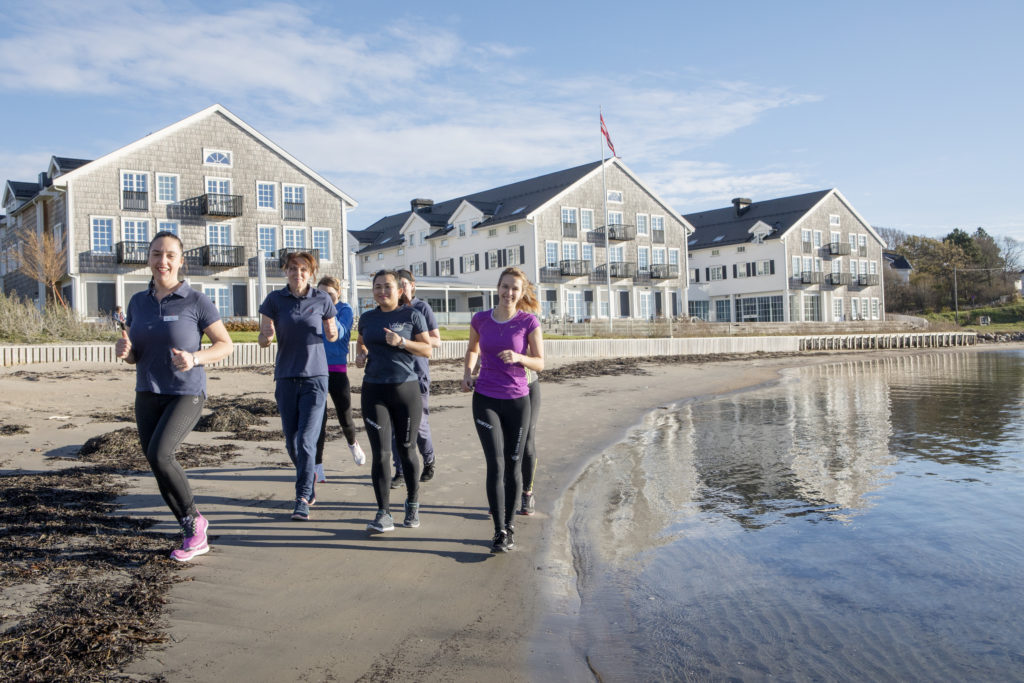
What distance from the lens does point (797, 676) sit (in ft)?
12.8

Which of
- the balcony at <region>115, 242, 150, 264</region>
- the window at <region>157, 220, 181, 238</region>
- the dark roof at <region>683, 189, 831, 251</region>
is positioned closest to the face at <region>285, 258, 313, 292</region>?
the balcony at <region>115, 242, 150, 264</region>

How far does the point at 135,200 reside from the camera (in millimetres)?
35969

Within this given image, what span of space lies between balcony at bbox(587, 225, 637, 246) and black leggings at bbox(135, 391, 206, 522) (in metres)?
48.2

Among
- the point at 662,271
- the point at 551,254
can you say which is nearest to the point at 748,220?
the point at 662,271

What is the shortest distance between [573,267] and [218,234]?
22.2 metres

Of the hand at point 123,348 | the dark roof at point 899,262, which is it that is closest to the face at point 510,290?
the hand at point 123,348

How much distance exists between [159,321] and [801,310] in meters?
63.0

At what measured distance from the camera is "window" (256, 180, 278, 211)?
129 feet

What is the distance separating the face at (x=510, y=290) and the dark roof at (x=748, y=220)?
5988 cm

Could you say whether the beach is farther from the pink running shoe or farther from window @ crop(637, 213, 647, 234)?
window @ crop(637, 213, 647, 234)

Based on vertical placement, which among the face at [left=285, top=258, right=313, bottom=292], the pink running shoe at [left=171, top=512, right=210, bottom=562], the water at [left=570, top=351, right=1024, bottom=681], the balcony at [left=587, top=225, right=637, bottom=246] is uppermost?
the balcony at [left=587, top=225, right=637, bottom=246]

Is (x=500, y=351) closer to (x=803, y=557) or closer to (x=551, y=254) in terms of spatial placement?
(x=803, y=557)

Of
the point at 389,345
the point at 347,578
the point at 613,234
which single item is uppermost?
the point at 613,234

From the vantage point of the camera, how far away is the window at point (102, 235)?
35.1 meters
